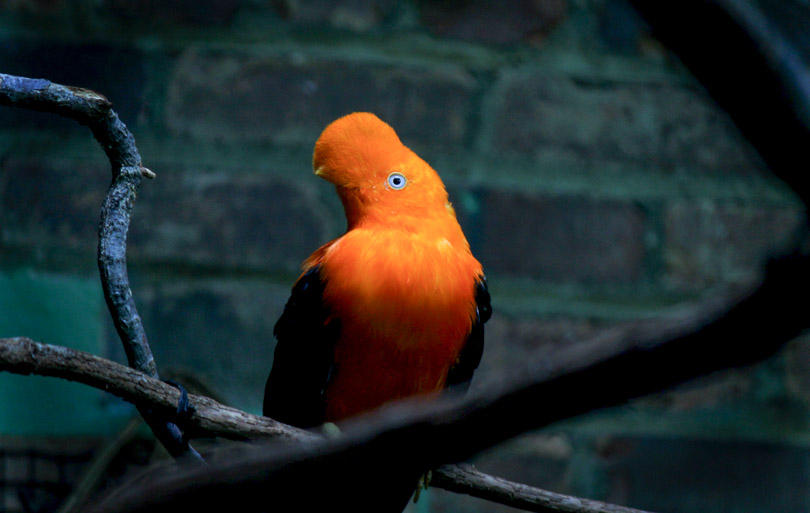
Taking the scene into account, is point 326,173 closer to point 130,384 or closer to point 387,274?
point 387,274

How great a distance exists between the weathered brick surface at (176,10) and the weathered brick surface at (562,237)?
29cm

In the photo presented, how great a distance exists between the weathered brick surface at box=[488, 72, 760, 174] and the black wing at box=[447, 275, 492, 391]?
0.25 meters

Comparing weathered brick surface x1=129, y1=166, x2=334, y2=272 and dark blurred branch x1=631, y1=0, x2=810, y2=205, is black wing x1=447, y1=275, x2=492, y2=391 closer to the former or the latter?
weathered brick surface x1=129, y1=166, x2=334, y2=272

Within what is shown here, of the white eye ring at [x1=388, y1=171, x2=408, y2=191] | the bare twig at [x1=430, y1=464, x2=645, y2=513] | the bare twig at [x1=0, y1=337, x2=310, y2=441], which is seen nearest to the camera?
the bare twig at [x1=0, y1=337, x2=310, y2=441]

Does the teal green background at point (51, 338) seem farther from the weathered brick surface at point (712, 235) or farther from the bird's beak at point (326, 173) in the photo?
the weathered brick surface at point (712, 235)

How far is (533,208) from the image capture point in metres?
0.68

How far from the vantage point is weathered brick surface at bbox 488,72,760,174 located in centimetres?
68

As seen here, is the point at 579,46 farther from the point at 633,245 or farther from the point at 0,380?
the point at 0,380

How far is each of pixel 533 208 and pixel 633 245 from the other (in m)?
0.10

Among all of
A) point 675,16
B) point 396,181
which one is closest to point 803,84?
point 675,16

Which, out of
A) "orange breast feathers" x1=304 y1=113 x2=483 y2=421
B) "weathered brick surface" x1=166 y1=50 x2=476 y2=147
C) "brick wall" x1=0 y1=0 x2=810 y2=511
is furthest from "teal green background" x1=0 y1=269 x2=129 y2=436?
"orange breast feathers" x1=304 y1=113 x2=483 y2=421

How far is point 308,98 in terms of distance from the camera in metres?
0.67

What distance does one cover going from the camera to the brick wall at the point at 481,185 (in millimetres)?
650

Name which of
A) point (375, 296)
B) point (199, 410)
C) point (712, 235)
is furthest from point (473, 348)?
point (712, 235)
